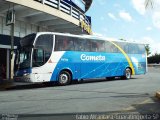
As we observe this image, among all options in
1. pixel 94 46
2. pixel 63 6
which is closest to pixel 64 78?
pixel 94 46

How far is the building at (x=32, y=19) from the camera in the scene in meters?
23.8

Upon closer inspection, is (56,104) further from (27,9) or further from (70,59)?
(27,9)

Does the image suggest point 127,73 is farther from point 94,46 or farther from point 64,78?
point 64,78

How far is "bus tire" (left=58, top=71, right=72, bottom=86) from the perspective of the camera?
22438 millimetres

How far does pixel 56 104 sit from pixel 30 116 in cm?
262

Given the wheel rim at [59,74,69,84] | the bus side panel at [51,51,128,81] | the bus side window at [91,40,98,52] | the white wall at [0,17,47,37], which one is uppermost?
the white wall at [0,17,47,37]

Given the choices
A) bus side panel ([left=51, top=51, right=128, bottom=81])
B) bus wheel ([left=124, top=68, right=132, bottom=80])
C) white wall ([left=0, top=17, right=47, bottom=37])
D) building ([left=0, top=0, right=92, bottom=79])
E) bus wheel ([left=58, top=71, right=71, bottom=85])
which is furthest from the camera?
bus wheel ([left=124, top=68, right=132, bottom=80])

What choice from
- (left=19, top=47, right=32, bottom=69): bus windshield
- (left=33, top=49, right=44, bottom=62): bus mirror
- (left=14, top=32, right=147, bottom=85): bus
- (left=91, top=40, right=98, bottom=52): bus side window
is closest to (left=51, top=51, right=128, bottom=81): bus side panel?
(left=14, top=32, right=147, bottom=85): bus

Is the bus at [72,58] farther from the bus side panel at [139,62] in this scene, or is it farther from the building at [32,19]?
the building at [32,19]

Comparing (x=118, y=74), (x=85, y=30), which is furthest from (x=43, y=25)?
(x=118, y=74)

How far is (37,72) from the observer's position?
20.9 meters

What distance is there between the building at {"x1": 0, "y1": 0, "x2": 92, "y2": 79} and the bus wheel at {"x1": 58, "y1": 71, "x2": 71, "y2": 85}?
4.47m

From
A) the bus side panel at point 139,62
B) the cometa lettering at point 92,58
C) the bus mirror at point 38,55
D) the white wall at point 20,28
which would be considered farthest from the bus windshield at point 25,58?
the bus side panel at point 139,62

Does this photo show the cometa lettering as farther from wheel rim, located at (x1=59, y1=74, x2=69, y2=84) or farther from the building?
the building
